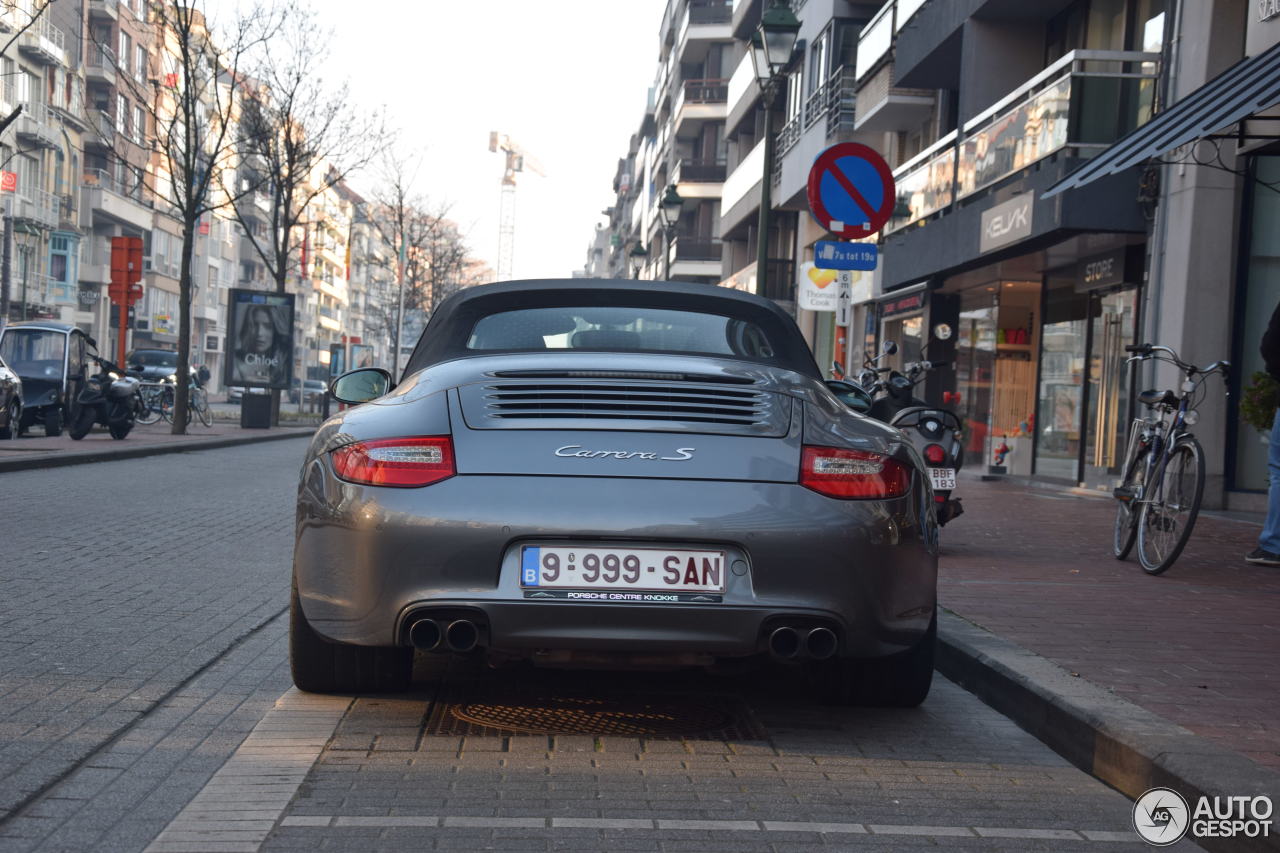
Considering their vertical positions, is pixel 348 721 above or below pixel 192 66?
below

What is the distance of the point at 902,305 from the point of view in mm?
26328

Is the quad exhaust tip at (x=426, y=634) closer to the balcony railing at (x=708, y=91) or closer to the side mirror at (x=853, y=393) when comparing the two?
the side mirror at (x=853, y=393)

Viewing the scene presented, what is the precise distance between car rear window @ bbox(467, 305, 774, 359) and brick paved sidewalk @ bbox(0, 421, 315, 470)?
1217cm

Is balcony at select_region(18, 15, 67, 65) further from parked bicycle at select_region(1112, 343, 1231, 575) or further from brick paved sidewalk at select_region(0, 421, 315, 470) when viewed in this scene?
parked bicycle at select_region(1112, 343, 1231, 575)

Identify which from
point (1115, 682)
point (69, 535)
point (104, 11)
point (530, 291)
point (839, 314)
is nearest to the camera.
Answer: point (1115, 682)

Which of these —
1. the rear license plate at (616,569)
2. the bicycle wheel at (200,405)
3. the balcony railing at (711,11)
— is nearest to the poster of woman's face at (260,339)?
the bicycle wheel at (200,405)

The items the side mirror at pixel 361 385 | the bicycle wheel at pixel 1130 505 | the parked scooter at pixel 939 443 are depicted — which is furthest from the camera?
the parked scooter at pixel 939 443

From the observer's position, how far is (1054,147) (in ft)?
55.4

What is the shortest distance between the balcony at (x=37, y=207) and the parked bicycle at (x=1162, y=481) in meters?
54.7

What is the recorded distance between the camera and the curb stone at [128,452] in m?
16.7

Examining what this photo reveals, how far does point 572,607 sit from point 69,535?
6814mm

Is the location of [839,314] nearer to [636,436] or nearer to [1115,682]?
[1115,682]

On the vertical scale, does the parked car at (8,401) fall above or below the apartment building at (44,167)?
below

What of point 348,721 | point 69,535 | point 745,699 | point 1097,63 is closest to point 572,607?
point 348,721
